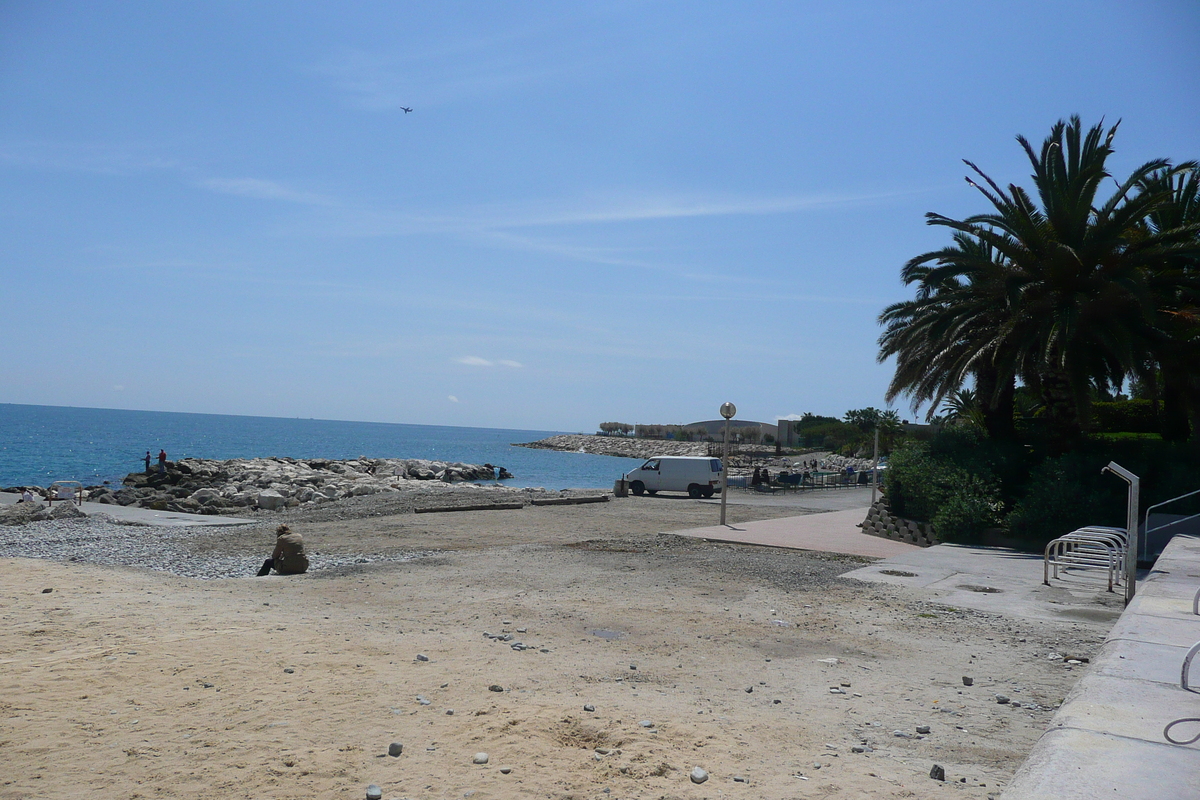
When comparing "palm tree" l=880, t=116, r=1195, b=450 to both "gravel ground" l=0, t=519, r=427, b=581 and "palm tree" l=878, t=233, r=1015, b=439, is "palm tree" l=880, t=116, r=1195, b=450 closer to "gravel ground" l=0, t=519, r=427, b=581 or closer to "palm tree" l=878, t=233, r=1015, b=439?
"palm tree" l=878, t=233, r=1015, b=439

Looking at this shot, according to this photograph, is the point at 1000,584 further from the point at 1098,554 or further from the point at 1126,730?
the point at 1126,730

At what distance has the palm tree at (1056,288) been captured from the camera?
55.7 ft

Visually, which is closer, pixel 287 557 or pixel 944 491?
pixel 287 557

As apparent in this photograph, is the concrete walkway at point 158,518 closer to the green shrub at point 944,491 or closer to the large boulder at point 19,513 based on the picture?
the large boulder at point 19,513

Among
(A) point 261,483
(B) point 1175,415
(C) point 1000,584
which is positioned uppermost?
(B) point 1175,415

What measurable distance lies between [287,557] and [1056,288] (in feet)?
53.4

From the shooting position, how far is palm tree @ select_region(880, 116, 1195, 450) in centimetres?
1698

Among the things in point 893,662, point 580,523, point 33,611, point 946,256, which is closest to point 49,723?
point 33,611

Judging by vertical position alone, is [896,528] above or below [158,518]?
above

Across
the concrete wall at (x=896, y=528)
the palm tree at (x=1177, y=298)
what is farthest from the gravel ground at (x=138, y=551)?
the palm tree at (x=1177, y=298)

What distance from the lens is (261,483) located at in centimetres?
4044

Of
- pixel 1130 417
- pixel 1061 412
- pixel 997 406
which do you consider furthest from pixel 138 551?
pixel 1130 417

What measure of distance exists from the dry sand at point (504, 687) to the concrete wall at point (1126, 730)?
27.2 inches

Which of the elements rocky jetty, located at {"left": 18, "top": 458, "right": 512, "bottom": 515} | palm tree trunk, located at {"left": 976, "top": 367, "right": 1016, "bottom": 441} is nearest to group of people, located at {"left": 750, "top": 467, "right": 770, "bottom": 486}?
Answer: rocky jetty, located at {"left": 18, "top": 458, "right": 512, "bottom": 515}
